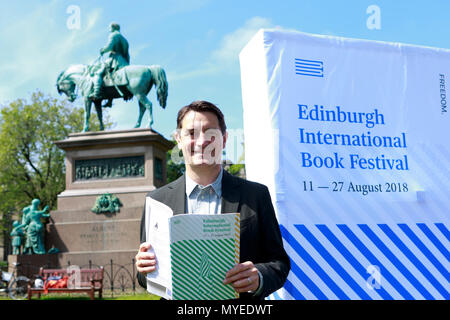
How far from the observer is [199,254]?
188 cm

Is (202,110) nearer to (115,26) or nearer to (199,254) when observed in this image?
(199,254)

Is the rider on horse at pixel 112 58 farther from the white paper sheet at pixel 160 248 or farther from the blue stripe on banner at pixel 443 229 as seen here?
the white paper sheet at pixel 160 248

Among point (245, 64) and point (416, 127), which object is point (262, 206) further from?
point (416, 127)

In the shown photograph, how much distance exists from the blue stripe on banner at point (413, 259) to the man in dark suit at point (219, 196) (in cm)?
236

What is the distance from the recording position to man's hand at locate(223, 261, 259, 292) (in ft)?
6.29

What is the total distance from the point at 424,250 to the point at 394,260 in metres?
0.35

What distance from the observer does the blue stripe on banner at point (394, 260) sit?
4.27 metres

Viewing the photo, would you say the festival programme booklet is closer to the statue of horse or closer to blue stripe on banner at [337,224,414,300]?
blue stripe on banner at [337,224,414,300]

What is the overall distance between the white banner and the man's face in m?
1.95

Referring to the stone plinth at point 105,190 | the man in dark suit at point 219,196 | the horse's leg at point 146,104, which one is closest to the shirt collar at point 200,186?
the man in dark suit at point 219,196

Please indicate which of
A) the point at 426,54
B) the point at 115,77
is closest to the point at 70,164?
the point at 115,77

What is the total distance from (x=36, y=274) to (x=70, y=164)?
380cm

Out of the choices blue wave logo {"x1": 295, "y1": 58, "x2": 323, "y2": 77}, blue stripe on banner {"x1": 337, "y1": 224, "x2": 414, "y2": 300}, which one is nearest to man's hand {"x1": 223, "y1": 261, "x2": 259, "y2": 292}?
blue stripe on banner {"x1": 337, "y1": 224, "x2": 414, "y2": 300}

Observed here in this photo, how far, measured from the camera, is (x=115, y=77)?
15.6m
